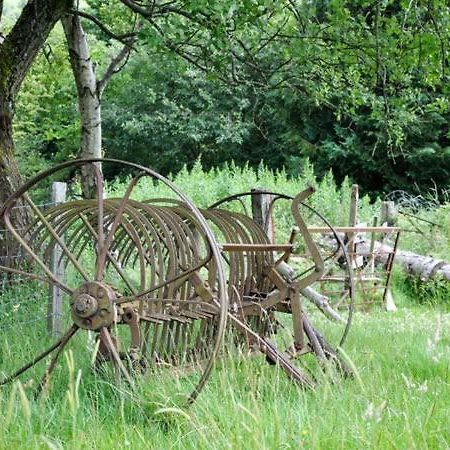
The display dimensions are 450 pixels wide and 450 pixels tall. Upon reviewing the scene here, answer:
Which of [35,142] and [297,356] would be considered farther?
[35,142]

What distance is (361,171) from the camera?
2316cm

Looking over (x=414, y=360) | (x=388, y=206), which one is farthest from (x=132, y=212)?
(x=388, y=206)

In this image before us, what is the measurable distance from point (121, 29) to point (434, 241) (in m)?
6.02

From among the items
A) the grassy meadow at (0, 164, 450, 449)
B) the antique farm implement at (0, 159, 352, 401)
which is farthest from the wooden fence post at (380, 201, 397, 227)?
the antique farm implement at (0, 159, 352, 401)

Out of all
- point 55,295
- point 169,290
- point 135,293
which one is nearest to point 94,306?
point 135,293

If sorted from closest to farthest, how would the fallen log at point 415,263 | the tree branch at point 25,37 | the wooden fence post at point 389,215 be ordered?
1. the tree branch at point 25,37
2. the fallen log at point 415,263
3. the wooden fence post at point 389,215

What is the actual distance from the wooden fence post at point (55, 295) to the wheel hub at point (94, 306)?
7.93 ft

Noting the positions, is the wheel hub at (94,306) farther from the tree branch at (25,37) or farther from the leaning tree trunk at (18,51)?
the tree branch at (25,37)

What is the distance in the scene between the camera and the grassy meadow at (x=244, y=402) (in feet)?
9.38

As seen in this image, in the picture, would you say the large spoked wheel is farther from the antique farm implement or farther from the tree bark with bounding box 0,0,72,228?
the tree bark with bounding box 0,0,72,228

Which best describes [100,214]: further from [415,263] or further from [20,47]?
[415,263]

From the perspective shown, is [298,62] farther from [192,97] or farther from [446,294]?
[192,97]

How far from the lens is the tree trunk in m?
8.95

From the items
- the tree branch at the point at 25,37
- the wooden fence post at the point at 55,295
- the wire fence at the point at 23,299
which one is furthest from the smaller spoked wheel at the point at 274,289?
the tree branch at the point at 25,37
